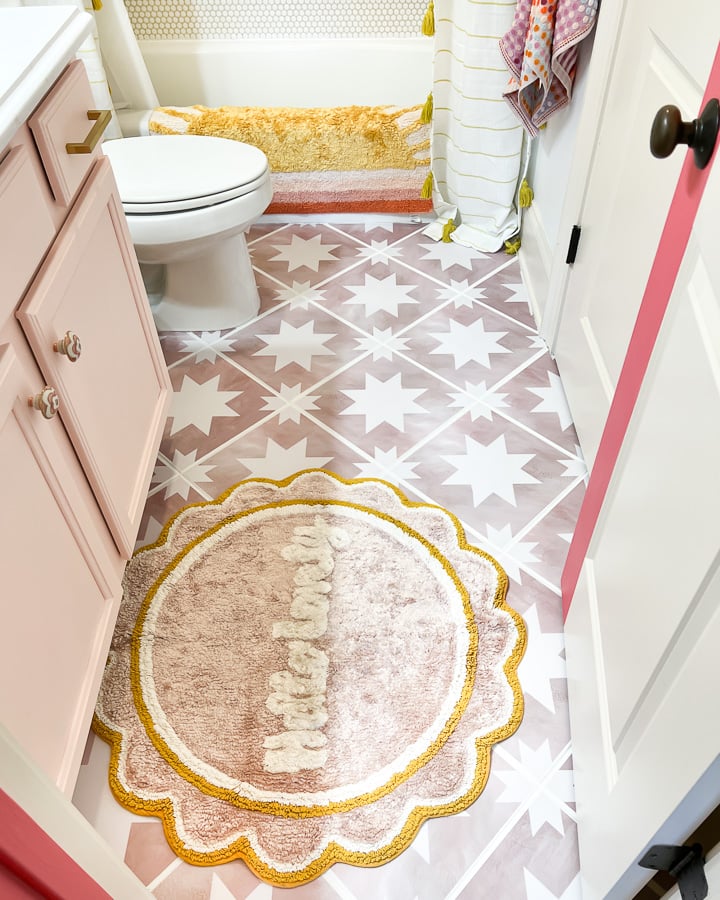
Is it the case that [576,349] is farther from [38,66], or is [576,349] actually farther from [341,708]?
[38,66]

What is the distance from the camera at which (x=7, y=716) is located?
856 mm

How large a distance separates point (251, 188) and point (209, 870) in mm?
1423

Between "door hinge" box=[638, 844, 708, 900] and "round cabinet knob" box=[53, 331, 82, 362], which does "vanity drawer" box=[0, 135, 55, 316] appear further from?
"door hinge" box=[638, 844, 708, 900]

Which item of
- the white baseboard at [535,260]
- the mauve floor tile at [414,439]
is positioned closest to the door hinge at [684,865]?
the mauve floor tile at [414,439]

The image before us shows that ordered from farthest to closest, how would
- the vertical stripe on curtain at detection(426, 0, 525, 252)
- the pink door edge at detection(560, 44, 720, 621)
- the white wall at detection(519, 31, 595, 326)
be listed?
the vertical stripe on curtain at detection(426, 0, 525, 252) → the white wall at detection(519, 31, 595, 326) → the pink door edge at detection(560, 44, 720, 621)

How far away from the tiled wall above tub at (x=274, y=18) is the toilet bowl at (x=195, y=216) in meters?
0.82

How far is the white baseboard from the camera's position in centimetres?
195

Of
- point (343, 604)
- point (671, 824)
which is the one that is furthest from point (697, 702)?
point (343, 604)

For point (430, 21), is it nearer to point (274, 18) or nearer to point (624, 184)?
point (274, 18)

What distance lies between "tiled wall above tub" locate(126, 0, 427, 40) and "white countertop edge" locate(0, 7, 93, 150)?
4.95ft

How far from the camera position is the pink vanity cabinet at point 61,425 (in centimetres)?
91

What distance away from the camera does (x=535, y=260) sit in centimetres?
206

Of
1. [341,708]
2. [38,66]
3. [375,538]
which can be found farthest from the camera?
[375,538]

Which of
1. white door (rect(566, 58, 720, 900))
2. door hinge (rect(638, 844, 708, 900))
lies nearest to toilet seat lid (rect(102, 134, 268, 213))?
white door (rect(566, 58, 720, 900))
